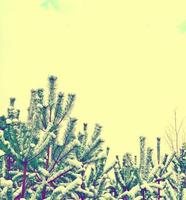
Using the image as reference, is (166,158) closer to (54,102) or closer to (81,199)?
(81,199)

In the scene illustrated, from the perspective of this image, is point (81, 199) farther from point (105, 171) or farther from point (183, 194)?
point (183, 194)

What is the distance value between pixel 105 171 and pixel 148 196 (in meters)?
1.34

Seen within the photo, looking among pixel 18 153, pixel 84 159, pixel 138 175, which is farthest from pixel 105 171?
pixel 18 153

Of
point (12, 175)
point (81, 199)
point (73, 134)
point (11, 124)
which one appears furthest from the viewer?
point (81, 199)

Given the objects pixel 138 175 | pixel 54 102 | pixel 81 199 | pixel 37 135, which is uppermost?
Answer: pixel 54 102

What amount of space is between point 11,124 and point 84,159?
5.57 feet

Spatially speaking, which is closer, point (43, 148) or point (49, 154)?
point (43, 148)

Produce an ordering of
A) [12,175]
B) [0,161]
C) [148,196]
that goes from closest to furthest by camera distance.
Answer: [0,161], [12,175], [148,196]

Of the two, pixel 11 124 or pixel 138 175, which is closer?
pixel 11 124

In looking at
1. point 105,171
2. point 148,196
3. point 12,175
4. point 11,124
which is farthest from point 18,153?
point 148,196

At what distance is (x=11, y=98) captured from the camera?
5801 mm

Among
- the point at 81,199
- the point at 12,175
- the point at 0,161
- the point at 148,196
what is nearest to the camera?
the point at 0,161

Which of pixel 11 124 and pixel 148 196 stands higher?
pixel 11 124

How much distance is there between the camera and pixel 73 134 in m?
4.75
